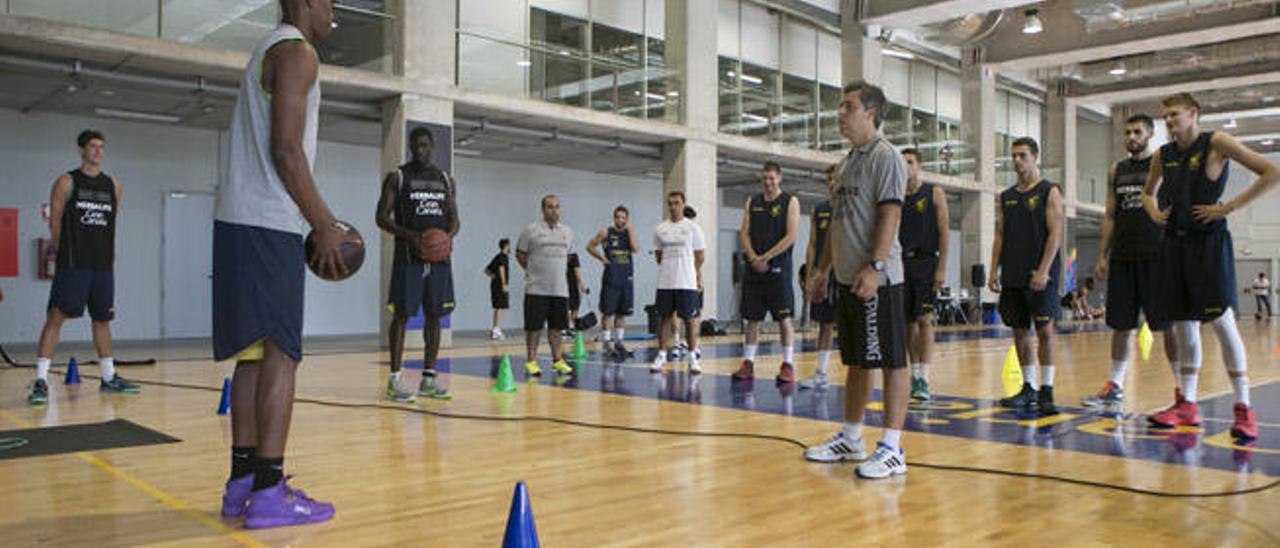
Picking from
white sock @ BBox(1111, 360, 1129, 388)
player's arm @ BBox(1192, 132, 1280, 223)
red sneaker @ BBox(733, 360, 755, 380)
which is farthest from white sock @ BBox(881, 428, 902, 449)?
red sneaker @ BBox(733, 360, 755, 380)

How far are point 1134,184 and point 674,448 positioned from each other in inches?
136

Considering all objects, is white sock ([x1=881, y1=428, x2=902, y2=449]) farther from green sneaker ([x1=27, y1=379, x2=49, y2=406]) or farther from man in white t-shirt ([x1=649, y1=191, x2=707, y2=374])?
green sneaker ([x1=27, y1=379, x2=49, y2=406])

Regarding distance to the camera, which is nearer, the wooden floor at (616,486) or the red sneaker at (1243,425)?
the wooden floor at (616,486)

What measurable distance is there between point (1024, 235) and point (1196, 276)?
1165 millimetres

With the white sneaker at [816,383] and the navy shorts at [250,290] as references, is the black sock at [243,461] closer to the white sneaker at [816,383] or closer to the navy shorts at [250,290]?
the navy shorts at [250,290]

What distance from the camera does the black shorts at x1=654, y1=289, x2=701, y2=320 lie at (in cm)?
799

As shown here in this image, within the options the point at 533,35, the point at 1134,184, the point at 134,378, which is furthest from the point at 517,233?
the point at 1134,184

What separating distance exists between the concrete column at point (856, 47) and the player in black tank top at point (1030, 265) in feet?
42.8

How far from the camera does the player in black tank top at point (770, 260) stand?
7.07 meters

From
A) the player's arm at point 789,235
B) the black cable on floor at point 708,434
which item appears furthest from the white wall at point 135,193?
the player's arm at point 789,235

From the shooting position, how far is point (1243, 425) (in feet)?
14.7

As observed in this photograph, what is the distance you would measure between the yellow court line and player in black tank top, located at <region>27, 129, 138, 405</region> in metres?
2.47

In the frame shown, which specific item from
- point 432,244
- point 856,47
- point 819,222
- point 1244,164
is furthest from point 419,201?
point 856,47

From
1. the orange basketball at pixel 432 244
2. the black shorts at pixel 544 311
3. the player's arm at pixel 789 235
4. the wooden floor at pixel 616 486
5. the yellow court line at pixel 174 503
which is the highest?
the player's arm at pixel 789 235
